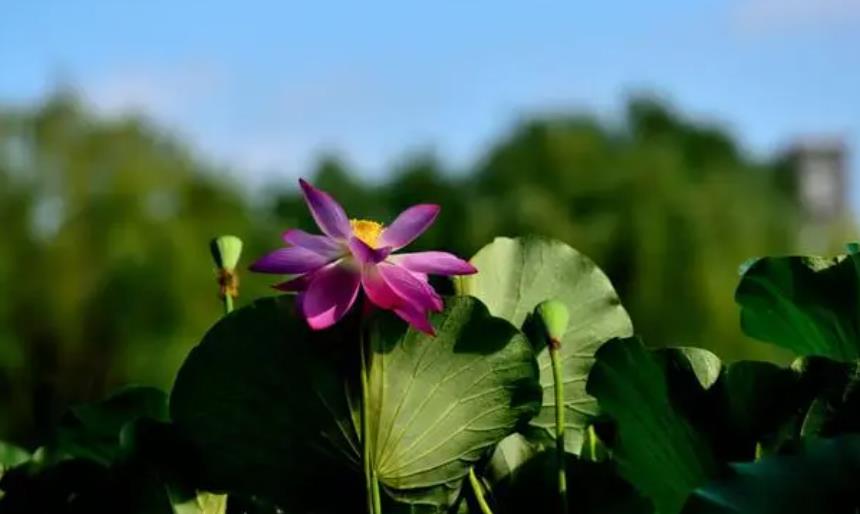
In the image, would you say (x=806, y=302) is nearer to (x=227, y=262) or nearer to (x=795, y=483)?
(x=795, y=483)

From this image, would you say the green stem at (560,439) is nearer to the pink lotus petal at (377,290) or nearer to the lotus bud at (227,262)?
the pink lotus petal at (377,290)

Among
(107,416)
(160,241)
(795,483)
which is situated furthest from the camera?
(160,241)

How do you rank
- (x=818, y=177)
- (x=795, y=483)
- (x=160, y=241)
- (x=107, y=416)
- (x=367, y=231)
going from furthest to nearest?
(x=818, y=177)
(x=160, y=241)
(x=107, y=416)
(x=367, y=231)
(x=795, y=483)

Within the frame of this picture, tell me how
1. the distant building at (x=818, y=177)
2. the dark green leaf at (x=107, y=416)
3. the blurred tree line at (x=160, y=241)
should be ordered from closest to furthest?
the dark green leaf at (x=107, y=416), the blurred tree line at (x=160, y=241), the distant building at (x=818, y=177)

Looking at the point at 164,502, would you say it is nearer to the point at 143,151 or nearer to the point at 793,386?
the point at 793,386

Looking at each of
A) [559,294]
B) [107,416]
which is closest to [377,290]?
[559,294]

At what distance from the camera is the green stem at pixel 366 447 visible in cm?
50

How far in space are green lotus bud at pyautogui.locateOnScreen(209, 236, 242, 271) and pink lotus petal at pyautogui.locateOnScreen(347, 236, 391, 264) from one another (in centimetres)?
12

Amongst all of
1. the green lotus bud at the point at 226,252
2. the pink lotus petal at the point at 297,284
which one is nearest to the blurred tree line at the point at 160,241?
the green lotus bud at the point at 226,252

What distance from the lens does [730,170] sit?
13891mm

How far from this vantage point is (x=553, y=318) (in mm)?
527

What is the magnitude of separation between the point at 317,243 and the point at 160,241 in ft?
33.5

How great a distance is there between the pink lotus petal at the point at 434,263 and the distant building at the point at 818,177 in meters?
20.0

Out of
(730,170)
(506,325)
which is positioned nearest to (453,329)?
(506,325)
